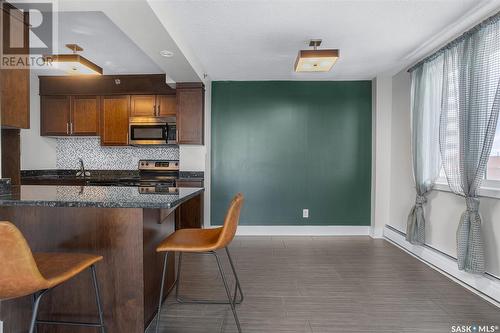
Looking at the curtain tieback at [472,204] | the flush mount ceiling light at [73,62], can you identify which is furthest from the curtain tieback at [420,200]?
the flush mount ceiling light at [73,62]

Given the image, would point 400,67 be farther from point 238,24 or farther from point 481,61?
point 238,24

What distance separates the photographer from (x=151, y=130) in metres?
4.30

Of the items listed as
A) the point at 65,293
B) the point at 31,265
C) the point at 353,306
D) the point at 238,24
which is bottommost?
the point at 353,306

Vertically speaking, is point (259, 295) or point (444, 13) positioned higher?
point (444, 13)

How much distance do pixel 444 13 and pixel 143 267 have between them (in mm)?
3216

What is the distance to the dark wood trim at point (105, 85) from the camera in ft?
14.3

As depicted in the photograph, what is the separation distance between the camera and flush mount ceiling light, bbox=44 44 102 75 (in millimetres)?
3084

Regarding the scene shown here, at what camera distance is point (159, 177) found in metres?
4.47

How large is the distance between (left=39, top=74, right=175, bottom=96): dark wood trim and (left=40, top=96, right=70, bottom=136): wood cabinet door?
0.11 meters

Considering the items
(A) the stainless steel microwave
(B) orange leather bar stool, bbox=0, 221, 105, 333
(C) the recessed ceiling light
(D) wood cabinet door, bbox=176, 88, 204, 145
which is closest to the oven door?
(A) the stainless steel microwave

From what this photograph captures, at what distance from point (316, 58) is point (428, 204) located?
7.09 feet

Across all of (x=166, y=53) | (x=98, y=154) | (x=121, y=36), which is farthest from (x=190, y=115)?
(x=98, y=154)

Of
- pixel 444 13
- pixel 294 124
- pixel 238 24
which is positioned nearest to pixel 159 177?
pixel 294 124

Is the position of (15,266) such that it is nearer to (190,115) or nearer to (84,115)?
(190,115)
